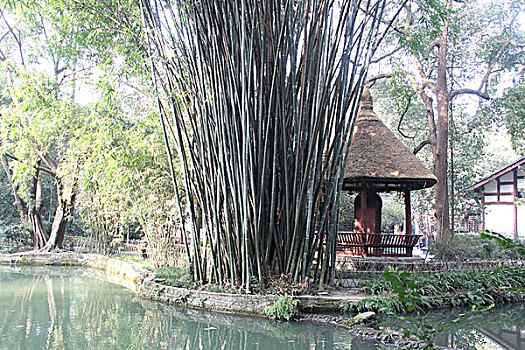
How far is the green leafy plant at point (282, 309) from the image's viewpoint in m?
4.25

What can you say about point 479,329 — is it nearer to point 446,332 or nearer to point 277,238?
point 446,332

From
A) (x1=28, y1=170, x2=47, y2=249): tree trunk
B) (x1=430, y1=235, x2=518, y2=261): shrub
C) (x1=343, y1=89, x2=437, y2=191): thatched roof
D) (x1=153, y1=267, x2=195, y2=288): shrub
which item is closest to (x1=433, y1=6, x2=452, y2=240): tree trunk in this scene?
(x1=430, y1=235, x2=518, y2=261): shrub

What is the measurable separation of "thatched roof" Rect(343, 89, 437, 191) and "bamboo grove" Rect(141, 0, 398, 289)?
69.6 inches

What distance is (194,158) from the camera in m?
4.94

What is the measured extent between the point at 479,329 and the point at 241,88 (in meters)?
3.06

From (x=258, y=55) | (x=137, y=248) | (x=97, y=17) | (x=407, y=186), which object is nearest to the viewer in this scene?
(x=258, y=55)

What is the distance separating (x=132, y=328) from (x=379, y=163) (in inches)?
163

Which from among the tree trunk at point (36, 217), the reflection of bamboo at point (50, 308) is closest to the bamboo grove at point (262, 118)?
the reflection of bamboo at point (50, 308)

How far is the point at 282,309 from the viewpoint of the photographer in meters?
4.27

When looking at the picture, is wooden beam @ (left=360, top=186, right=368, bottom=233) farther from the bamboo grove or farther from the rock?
the rock

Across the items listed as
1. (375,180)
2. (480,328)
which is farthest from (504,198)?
(480,328)

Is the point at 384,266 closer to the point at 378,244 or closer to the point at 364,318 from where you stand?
the point at 378,244

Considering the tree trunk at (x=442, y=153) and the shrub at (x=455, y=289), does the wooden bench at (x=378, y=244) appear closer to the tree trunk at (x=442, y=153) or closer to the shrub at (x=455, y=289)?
the shrub at (x=455, y=289)

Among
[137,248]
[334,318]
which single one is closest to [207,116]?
[334,318]
